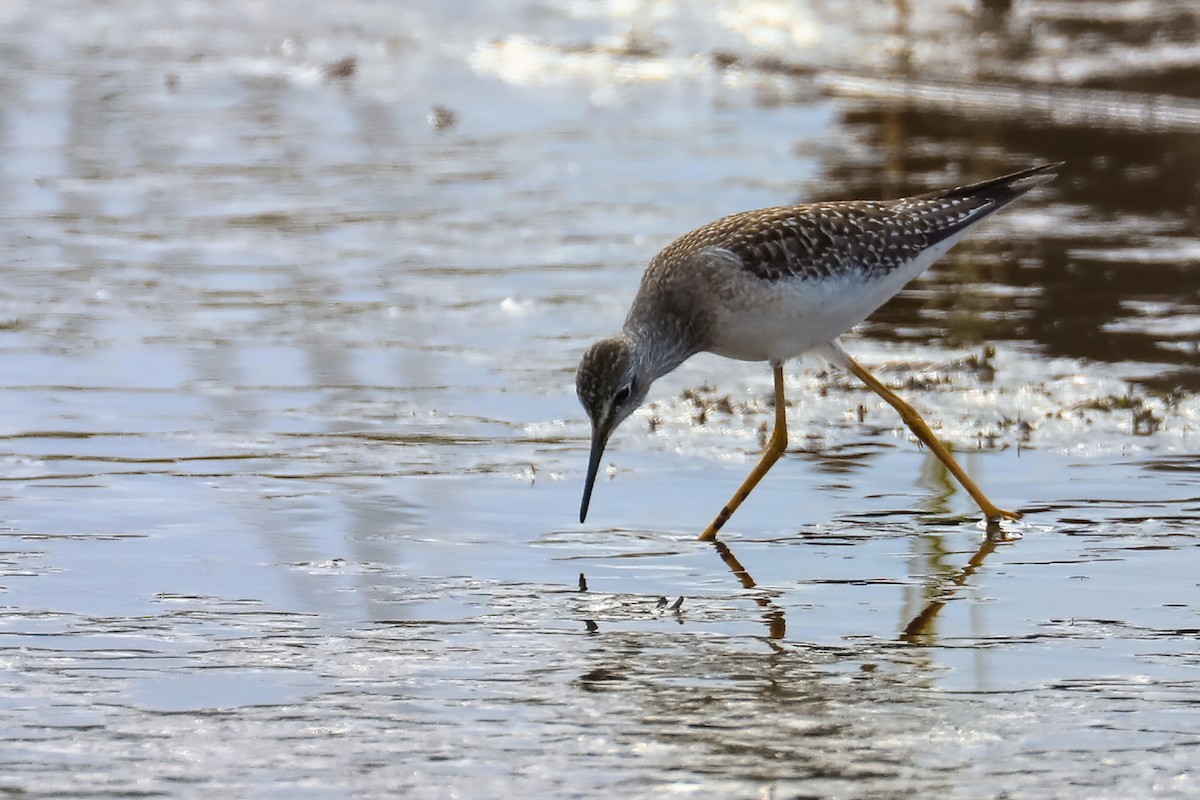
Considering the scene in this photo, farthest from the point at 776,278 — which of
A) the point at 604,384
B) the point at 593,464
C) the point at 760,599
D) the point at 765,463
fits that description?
the point at 760,599

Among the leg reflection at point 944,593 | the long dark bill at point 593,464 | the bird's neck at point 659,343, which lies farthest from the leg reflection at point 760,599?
the bird's neck at point 659,343

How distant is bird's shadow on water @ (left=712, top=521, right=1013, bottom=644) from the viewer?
6.08m

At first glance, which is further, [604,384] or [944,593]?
[604,384]

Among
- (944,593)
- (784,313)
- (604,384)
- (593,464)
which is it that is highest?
(784,313)

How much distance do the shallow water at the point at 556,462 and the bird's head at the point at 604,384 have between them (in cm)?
36

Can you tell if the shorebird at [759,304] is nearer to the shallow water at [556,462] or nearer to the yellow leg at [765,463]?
the yellow leg at [765,463]

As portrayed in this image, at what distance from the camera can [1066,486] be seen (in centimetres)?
770

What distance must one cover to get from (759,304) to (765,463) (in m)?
0.64

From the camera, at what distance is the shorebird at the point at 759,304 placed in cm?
721

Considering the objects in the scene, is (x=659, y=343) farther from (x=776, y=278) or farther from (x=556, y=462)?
(x=556, y=462)

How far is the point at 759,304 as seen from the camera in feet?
24.3

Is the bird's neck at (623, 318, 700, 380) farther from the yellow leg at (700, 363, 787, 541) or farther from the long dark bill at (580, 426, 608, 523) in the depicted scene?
the yellow leg at (700, 363, 787, 541)

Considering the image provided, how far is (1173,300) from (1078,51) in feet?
26.6

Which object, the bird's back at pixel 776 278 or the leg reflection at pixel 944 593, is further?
the bird's back at pixel 776 278
